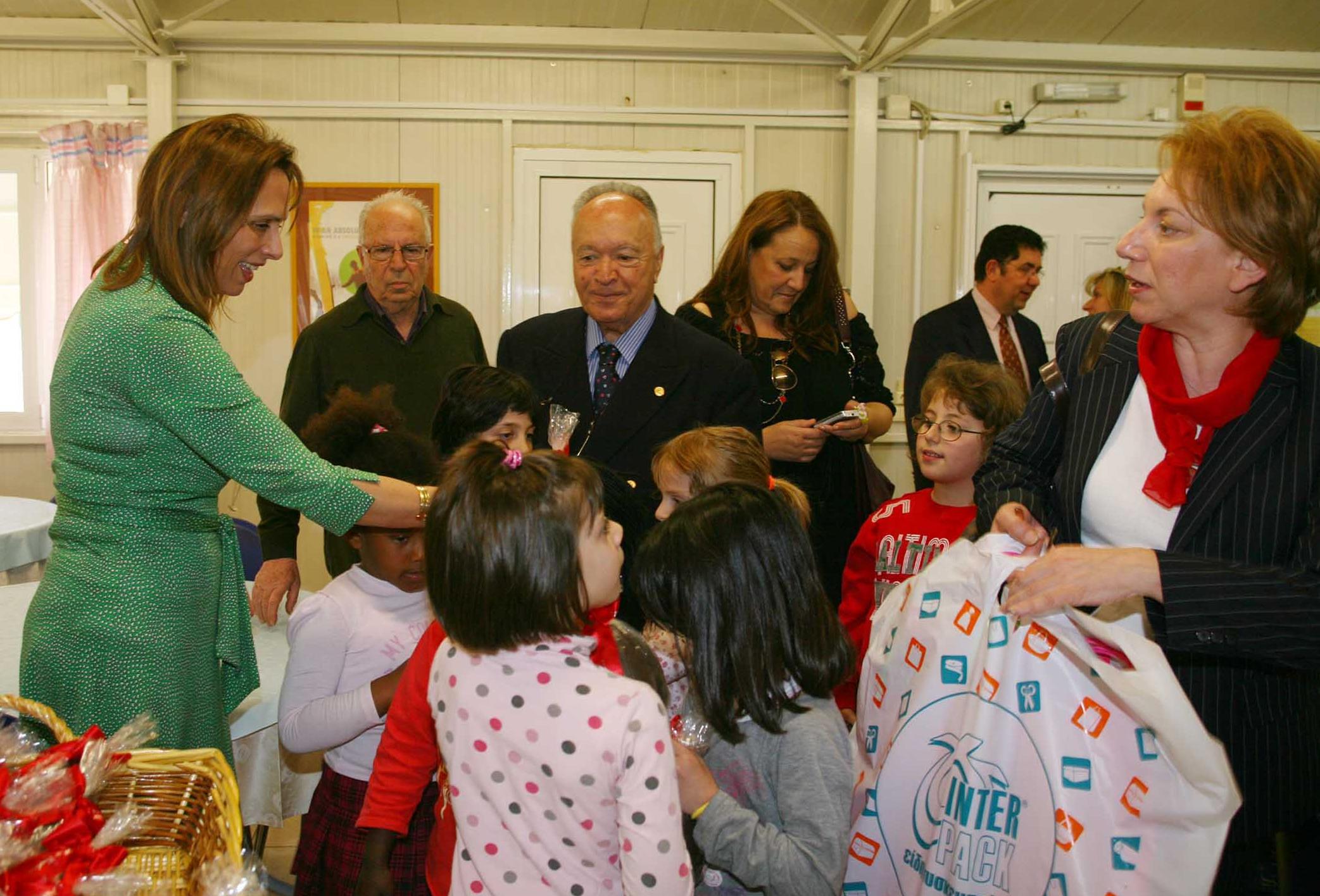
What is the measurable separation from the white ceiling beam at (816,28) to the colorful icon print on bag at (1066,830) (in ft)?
13.7

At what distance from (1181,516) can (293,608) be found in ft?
5.98

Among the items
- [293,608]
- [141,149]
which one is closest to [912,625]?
[293,608]

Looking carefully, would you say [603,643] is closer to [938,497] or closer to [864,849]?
[864,849]

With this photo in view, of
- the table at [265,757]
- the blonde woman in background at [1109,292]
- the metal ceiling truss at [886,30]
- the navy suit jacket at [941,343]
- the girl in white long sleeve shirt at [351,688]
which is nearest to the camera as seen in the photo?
the girl in white long sleeve shirt at [351,688]

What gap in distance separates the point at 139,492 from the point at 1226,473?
165 cm

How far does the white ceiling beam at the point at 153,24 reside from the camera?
15.2 feet

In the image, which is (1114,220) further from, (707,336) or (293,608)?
(293,608)

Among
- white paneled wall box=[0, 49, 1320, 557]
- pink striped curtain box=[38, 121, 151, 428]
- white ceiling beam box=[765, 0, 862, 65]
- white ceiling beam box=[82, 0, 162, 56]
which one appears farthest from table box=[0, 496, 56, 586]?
white ceiling beam box=[765, 0, 862, 65]

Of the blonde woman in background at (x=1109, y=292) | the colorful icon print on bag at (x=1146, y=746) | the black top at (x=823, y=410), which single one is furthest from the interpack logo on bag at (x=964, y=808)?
the blonde woman in background at (x=1109, y=292)

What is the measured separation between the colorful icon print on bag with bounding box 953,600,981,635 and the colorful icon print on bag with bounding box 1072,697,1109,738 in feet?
0.58

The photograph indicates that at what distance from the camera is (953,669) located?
1.50 m

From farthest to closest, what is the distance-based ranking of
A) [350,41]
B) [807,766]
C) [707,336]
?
[350,41], [707,336], [807,766]

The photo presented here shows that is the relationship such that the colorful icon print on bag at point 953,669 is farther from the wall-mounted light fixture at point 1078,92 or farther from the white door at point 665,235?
the wall-mounted light fixture at point 1078,92

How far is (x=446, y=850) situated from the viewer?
1.49 metres
